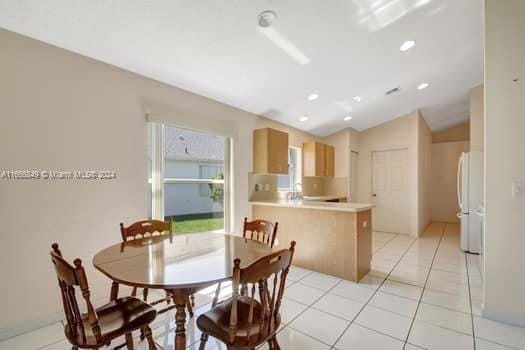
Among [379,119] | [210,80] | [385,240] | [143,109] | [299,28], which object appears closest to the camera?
[299,28]

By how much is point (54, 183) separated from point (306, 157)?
13.4 feet

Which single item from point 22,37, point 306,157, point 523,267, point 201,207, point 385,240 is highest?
point 22,37

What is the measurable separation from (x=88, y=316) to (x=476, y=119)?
583 centimetres

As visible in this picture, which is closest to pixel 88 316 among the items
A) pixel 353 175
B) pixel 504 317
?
pixel 504 317

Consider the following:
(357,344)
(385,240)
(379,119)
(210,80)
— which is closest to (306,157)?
(379,119)

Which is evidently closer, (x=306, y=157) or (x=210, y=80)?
(x=210, y=80)

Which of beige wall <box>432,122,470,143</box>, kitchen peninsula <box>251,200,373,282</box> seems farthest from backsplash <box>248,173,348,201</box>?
beige wall <box>432,122,470,143</box>

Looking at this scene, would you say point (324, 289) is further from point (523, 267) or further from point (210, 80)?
point (210, 80)

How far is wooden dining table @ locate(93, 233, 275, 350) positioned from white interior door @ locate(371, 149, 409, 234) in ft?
16.1

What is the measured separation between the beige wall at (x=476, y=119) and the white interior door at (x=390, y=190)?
1.36m

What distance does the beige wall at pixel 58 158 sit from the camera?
1886 millimetres

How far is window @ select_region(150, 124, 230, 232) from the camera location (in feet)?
9.38

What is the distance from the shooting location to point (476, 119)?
4289 mm

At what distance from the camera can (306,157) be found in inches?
201
